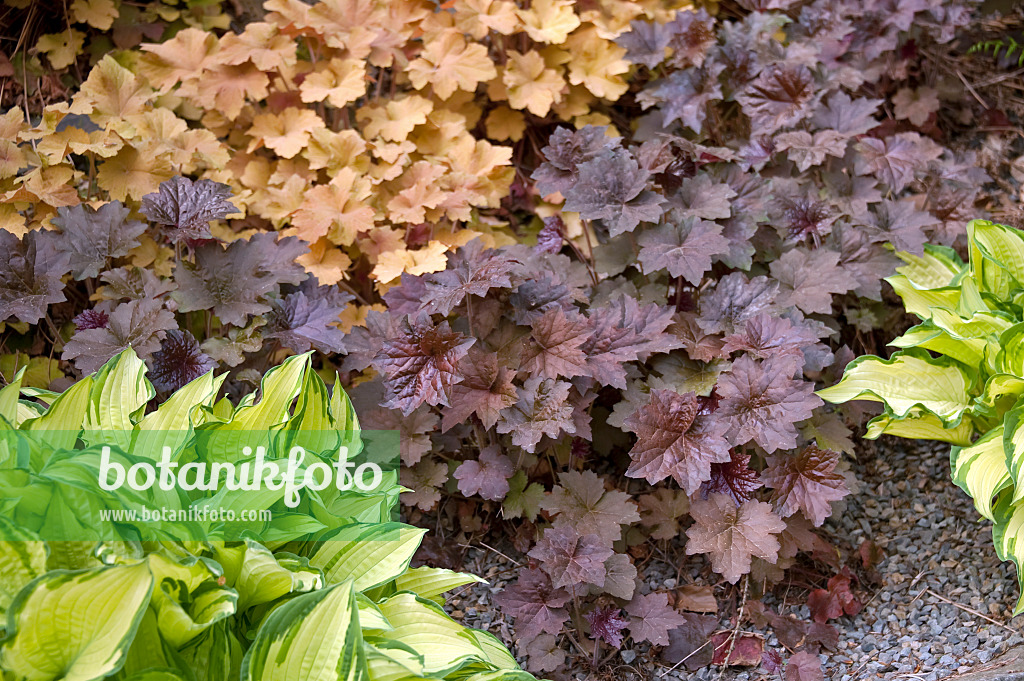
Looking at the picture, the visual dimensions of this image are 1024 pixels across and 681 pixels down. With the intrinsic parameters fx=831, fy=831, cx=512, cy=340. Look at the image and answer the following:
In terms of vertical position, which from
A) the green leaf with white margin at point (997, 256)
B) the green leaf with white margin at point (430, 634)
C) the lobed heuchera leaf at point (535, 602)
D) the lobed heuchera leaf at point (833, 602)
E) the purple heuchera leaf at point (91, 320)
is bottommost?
the lobed heuchera leaf at point (833, 602)

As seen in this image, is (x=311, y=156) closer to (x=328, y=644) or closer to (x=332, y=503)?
(x=332, y=503)

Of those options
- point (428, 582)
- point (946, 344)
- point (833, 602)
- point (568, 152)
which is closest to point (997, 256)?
point (946, 344)

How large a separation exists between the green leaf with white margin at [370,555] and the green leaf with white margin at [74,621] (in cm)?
34

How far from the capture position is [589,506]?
6.21 ft

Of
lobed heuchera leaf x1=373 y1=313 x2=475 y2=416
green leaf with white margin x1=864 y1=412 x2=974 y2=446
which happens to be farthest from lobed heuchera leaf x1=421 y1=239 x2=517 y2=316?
green leaf with white margin x1=864 y1=412 x2=974 y2=446

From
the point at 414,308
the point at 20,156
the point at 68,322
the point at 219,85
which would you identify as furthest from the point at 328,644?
the point at 219,85

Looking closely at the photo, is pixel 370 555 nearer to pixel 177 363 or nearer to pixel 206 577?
pixel 206 577

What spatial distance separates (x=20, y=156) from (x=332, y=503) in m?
1.43

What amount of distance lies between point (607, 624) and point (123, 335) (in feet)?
4.13

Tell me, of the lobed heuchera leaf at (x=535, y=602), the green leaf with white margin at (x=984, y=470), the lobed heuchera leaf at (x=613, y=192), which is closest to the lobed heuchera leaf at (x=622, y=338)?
the lobed heuchera leaf at (x=613, y=192)

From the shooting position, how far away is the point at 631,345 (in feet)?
6.35

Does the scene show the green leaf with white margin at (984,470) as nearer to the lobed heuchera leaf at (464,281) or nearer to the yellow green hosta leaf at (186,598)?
the lobed heuchera leaf at (464,281)

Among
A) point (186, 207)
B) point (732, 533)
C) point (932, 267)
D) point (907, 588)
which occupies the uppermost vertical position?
point (186, 207)

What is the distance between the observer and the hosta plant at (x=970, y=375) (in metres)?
1.80
